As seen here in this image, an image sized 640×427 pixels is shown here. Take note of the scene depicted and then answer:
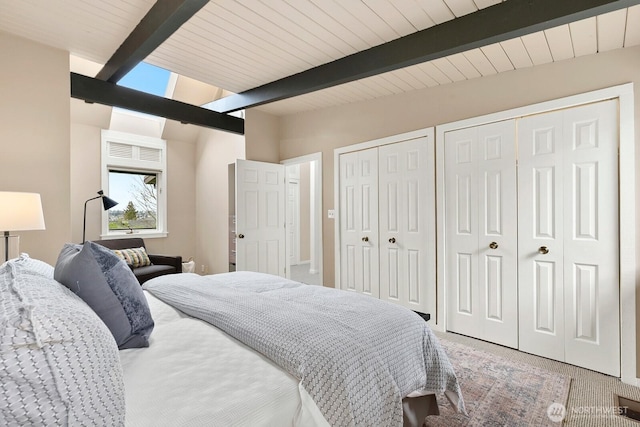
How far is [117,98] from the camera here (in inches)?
123

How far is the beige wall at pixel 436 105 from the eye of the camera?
2.43m

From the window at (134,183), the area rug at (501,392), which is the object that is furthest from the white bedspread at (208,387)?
the window at (134,183)

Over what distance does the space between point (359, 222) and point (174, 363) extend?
2954 millimetres

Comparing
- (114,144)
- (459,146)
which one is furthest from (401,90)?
(114,144)

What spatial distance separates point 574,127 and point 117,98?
411 cm

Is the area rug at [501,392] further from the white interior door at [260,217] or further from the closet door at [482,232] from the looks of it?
the white interior door at [260,217]

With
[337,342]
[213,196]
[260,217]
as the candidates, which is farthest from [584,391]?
[213,196]

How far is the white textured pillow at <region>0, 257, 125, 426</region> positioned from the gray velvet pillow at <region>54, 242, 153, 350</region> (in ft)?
1.04

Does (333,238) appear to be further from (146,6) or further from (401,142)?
(146,6)

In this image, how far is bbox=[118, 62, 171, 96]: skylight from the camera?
3976 mm

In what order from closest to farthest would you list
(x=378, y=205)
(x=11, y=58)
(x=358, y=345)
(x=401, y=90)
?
(x=358, y=345)
(x=11, y=58)
(x=401, y=90)
(x=378, y=205)

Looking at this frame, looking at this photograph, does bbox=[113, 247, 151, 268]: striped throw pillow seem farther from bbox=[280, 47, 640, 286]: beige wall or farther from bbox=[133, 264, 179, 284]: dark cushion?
bbox=[280, 47, 640, 286]: beige wall

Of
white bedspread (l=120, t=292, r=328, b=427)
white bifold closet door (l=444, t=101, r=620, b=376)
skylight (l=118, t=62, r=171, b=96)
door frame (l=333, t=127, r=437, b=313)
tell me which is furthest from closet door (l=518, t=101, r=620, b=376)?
skylight (l=118, t=62, r=171, b=96)

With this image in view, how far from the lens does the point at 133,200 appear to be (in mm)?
5062
